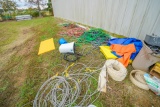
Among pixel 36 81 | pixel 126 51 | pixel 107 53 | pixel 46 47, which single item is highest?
pixel 126 51

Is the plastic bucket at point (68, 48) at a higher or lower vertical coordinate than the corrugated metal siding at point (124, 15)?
lower

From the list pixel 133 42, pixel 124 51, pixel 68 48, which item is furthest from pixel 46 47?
pixel 133 42

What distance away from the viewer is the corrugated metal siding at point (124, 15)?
6.79 feet

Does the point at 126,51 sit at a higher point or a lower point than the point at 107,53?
higher

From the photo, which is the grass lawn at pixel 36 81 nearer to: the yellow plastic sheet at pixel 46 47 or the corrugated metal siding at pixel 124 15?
the yellow plastic sheet at pixel 46 47

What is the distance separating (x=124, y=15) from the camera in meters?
2.59

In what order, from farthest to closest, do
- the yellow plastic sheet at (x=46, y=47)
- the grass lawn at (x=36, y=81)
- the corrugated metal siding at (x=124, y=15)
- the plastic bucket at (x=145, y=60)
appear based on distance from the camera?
the yellow plastic sheet at (x=46, y=47), the corrugated metal siding at (x=124, y=15), the plastic bucket at (x=145, y=60), the grass lawn at (x=36, y=81)

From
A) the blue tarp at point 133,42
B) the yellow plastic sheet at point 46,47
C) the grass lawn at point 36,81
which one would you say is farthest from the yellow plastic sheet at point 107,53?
the yellow plastic sheet at point 46,47

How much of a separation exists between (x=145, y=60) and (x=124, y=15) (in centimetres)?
163

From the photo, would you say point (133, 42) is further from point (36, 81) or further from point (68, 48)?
point (36, 81)

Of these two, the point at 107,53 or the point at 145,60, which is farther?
the point at 107,53

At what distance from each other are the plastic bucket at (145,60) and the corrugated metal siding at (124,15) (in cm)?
97

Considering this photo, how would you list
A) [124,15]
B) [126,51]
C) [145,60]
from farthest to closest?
[124,15] < [126,51] < [145,60]

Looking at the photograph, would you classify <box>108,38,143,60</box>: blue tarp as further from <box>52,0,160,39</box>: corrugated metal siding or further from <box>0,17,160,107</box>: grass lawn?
<box>52,0,160,39</box>: corrugated metal siding
